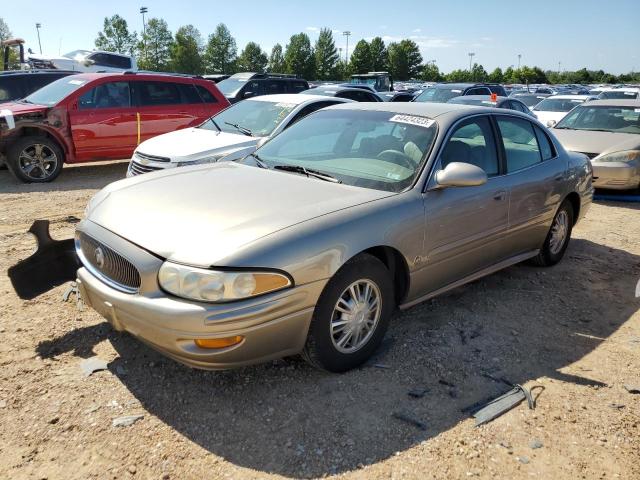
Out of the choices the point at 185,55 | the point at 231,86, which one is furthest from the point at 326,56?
the point at 231,86

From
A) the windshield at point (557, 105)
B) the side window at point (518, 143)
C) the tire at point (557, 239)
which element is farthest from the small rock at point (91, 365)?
the windshield at point (557, 105)

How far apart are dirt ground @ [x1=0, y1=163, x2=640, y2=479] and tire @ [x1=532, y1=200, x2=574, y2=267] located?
90 centimetres

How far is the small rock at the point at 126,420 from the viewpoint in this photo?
8.80ft

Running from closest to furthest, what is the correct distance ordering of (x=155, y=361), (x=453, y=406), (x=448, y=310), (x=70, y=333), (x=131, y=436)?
(x=131, y=436)
(x=453, y=406)
(x=155, y=361)
(x=70, y=333)
(x=448, y=310)

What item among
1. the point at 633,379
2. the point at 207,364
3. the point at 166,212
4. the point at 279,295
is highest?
the point at 166,212

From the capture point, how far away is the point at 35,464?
242 centimetres

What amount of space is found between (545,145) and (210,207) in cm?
333

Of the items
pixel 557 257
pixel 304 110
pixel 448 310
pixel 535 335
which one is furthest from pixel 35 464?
pixel 304 110

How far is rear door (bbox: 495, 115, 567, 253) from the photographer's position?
4.28 m

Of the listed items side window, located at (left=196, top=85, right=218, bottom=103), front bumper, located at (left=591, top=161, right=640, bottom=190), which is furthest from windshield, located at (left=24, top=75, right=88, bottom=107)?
front bumper, located at (left=591, top=161, right=640, bottom=190)

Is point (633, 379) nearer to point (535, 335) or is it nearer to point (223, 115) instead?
point (535, 335)

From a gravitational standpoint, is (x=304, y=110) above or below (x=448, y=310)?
above

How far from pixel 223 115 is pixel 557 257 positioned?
16.8 feet

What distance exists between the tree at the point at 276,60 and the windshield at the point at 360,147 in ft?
287
